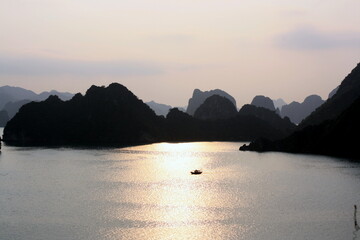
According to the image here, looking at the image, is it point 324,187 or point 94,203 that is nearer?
point 94,203

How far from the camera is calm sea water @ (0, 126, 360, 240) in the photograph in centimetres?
7944

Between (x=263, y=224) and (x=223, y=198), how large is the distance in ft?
89.3

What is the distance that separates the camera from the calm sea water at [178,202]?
7944cm

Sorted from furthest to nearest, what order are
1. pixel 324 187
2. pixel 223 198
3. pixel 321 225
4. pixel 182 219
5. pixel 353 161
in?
1. pixel 353 161
2. pixel 324 187
3. pixel 223 198
4. pixel 182 219
5. pixel 321 225

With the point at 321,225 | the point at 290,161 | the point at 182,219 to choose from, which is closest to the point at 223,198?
the point at 182,219

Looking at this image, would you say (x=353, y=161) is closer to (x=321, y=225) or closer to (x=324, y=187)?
(x=324, y=187)

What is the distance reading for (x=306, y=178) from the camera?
469ft

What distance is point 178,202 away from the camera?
107 metres

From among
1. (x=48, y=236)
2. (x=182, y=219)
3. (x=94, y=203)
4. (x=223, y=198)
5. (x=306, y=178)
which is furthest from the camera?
(x=306, y=178)

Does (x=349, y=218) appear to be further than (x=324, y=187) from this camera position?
No

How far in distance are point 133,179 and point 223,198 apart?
4496cm

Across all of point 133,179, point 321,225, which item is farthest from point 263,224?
point 133,179

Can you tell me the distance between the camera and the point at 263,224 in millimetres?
83875

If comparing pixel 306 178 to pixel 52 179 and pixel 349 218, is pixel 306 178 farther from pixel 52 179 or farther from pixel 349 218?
pixel 52 179
